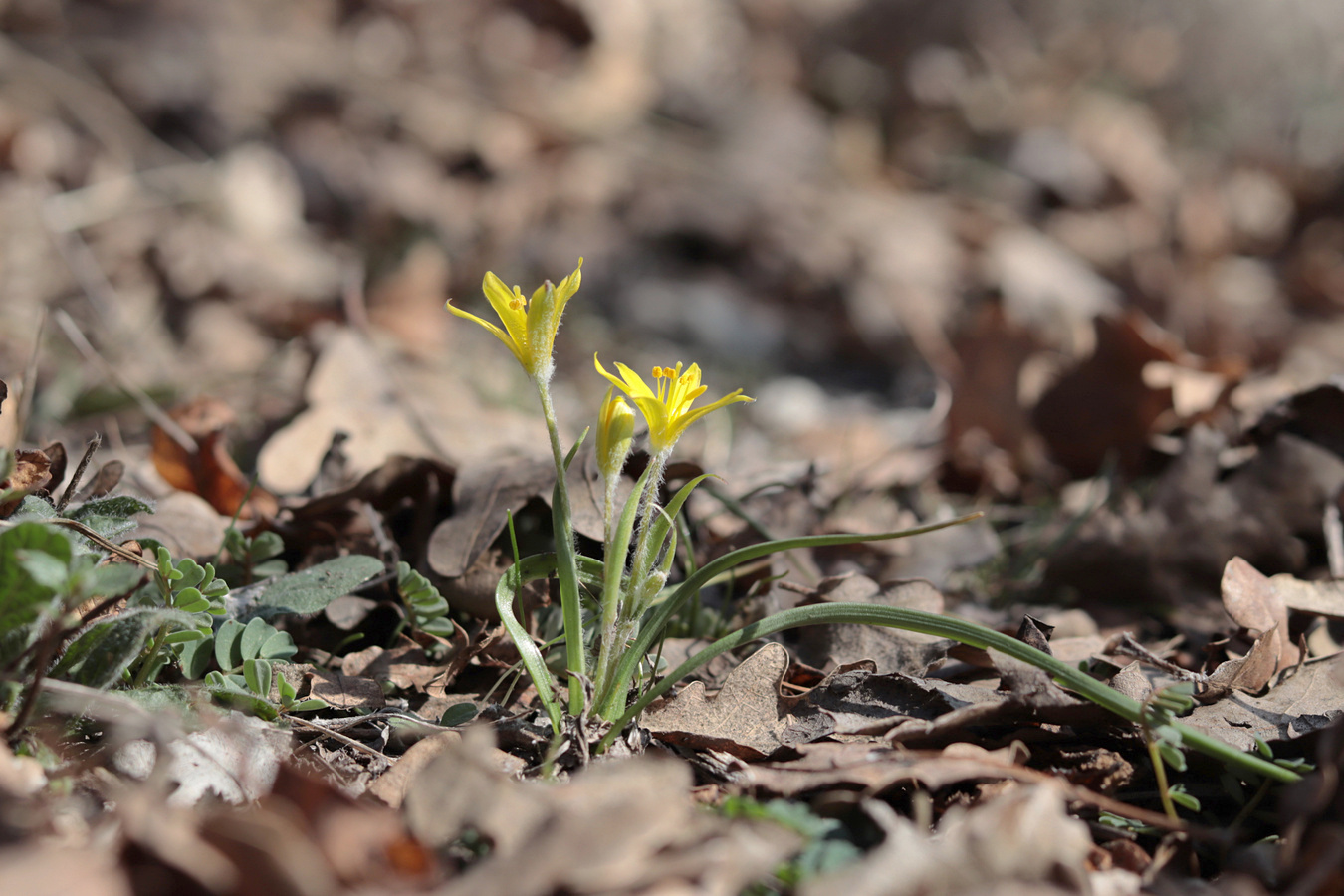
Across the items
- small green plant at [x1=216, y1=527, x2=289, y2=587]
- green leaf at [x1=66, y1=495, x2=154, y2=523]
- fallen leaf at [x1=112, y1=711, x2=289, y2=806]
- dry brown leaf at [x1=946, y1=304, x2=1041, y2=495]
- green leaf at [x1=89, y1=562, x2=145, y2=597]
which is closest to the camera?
green leaf at [x1=89, y1=562, x2=145, y2=597]

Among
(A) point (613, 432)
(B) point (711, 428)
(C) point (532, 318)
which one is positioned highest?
(C) point (532, 318)

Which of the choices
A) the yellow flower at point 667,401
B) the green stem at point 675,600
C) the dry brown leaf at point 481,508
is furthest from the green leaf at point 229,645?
the yellow flower at point 667,401

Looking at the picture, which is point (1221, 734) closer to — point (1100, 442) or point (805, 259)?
point (1100, 442)

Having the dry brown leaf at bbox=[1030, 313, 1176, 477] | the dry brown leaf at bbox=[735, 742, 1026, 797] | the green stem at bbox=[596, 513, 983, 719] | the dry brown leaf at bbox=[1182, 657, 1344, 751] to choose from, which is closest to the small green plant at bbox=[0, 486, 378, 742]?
the green stem at bbox=[596, 513, 983, 719]

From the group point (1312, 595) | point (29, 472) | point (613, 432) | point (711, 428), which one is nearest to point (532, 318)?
point (613, 432)

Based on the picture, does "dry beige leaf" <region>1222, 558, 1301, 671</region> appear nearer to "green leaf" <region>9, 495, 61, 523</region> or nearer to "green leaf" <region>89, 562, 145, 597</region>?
"green leaf" <region>89, 562, 145, 597</region>

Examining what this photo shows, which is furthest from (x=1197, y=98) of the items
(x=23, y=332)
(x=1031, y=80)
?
(x=23, y=332)

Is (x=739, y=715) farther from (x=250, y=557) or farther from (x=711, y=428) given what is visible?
(x=711, y=428)
